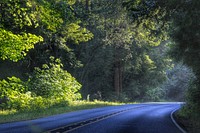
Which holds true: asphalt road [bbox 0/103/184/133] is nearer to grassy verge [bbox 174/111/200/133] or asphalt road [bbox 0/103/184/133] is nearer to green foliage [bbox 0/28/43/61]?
grassy verge [bbox 174/111/200/133]

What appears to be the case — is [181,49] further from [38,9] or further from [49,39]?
[49,39]

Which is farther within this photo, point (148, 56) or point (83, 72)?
point (148, 56)

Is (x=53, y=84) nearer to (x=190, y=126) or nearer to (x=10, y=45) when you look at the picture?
(x=10, y=45)

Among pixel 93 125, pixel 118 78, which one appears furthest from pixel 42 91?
pixel 118 78

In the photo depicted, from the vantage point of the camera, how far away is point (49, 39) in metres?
33.8

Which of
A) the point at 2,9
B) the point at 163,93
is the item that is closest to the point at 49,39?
the point at 2,9

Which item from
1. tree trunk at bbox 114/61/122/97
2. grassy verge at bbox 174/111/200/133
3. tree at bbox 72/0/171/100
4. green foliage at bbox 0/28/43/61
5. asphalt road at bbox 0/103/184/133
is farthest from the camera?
tree trunk at bbox 114/61/122/97

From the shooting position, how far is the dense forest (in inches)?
615

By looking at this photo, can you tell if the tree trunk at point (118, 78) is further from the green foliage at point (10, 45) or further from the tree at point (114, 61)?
the green foliage at point (10, 45)

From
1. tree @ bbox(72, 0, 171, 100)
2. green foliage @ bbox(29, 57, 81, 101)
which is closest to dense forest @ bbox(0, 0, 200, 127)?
green foliage @ bbox(29, 57, 81, 101)

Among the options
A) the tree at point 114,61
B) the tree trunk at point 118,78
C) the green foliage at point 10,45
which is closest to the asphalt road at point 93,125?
the green foliage at point 10,45

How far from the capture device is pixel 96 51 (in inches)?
1684

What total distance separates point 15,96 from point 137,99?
39.1 metres

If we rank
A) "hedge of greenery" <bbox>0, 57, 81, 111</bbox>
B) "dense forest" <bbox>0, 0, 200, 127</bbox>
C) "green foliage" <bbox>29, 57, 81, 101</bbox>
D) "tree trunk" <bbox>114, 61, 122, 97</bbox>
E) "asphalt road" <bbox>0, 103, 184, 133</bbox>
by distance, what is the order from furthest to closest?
"tree trunk" <bbox>114, 61, 122, 97</bbox>
"green foliage" <bbox>29, 57, 81, 101</bbox>
"hedge of greenery" <bbox>0, 57, 81, 111</bbox>
"dense forest" <bbox>0, 0, 200, 127</bbox>
"asphalt road" <bbox>0, 103, 184, 133</bbox>
